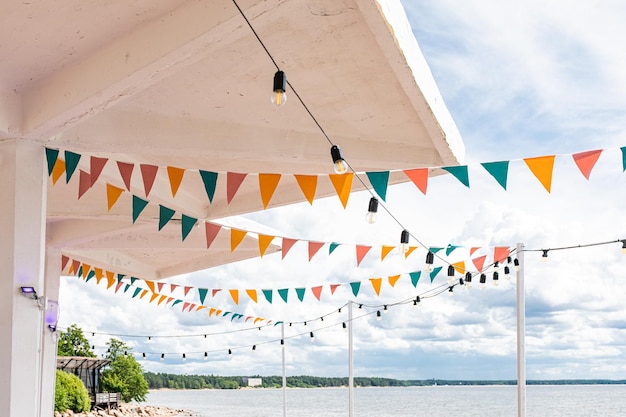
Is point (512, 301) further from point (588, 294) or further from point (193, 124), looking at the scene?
point (193, 124)

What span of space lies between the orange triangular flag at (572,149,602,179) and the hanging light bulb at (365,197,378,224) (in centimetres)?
165

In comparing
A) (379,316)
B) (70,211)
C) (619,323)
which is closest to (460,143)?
(70,211)

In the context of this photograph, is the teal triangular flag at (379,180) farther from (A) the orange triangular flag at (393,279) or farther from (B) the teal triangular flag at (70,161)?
(A) the orange triangular flag at (393,279)

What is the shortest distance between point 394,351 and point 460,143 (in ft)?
188

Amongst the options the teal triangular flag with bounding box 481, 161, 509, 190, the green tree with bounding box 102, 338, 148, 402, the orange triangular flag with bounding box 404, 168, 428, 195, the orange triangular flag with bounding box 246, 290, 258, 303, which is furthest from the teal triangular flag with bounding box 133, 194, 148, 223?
the green tree with bounding box 102, 338, 148, 402

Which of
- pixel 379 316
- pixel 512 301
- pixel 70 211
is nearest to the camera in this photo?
pixel 70 211

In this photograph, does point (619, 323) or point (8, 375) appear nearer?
point (8, 375)

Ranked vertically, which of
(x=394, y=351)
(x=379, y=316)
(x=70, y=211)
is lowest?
(x=394, y=351)

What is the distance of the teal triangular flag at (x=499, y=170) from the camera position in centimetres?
618

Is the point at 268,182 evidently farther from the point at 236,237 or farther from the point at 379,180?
the point at 236,237

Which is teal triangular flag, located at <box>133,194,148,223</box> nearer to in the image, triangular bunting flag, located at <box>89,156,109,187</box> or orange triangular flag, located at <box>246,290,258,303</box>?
triangular bunting flag, located at <box>89,156,109,187</box>

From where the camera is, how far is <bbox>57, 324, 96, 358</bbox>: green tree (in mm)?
28562

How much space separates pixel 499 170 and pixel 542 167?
1.18ft

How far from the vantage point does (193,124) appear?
6.78 meters
